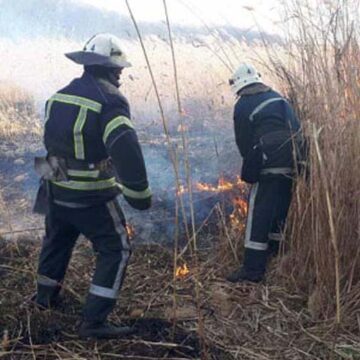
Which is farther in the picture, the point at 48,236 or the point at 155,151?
the point at 155,151

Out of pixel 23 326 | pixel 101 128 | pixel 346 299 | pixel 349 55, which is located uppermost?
pixel 349 55

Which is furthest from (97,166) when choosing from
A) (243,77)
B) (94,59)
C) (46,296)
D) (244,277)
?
(243,77)

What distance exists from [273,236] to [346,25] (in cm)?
204

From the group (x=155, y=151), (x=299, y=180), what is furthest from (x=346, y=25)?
(x=155, y=151)

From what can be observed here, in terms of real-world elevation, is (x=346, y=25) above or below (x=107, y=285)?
above

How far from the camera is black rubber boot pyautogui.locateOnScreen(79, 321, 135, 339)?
4164mm

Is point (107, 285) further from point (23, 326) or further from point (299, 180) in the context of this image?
point (299, 180)

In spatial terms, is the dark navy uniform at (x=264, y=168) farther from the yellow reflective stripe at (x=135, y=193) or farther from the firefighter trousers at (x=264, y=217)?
the yellow reflective stripe at (x=135, y=193)

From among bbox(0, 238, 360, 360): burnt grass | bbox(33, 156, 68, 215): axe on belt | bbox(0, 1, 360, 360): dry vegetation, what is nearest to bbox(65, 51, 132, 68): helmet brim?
bbox(33, 156, 68, 215): axe on belt

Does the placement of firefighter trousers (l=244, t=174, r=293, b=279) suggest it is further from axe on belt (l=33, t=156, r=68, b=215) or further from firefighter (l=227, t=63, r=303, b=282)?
axe on belt (l=33, t=156, r=68, b=215)

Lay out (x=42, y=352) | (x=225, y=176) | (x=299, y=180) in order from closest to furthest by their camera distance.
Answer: (x=42, y=352) → (x=299, y=180) → (x=225, y=176)

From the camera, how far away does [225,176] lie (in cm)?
681

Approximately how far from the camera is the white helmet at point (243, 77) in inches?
225

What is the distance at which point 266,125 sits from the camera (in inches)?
214
